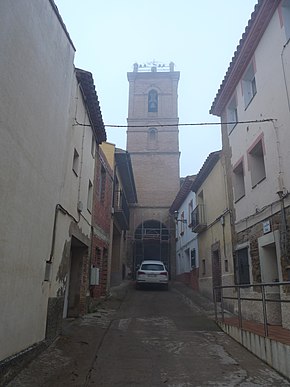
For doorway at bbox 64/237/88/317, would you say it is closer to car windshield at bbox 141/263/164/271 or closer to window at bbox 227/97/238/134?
window at bbox 227/97/238/134

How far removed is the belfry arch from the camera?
2720cm

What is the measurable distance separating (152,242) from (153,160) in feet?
23.3

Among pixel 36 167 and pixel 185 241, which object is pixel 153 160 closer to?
pixel 185 241

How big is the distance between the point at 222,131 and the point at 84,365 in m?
8.81

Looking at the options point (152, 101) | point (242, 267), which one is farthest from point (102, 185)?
point (152, 101)

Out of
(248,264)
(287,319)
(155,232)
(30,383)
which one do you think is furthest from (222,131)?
(155,232)

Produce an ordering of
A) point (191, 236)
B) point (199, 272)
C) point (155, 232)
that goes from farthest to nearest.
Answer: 1. point (155, 232)
2. point (191, 236)
3. point (199, 272)

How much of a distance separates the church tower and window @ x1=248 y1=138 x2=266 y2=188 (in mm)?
17616

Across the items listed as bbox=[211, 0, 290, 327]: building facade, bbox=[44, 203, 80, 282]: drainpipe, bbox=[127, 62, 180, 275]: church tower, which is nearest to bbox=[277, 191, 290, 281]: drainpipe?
bbox=[211, 0, 290, 327]: building facade

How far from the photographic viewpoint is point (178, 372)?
5027 mm

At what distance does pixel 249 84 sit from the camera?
32.6 ft

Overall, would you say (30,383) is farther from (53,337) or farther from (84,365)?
(53,337)

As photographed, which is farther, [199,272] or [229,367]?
[199,272]

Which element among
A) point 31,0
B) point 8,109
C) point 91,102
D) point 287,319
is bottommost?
point 287,319
